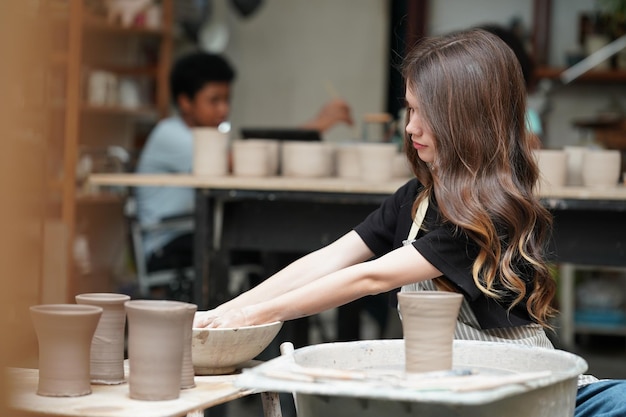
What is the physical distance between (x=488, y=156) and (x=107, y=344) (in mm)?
847

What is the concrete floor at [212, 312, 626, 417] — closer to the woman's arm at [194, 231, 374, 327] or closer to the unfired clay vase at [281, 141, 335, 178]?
the unfired clay vase at [281, 141, 335, 178]

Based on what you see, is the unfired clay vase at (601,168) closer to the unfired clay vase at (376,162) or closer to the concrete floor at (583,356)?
the unfired clay vase at (376,162)

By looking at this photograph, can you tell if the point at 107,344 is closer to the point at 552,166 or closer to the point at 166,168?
the point at 552,166

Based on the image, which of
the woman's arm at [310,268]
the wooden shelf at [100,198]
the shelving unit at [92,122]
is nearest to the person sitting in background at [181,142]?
the shelving unit at [92,122]

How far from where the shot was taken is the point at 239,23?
23.6 feet

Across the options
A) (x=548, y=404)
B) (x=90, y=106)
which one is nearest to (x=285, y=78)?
(x=90, y=106)

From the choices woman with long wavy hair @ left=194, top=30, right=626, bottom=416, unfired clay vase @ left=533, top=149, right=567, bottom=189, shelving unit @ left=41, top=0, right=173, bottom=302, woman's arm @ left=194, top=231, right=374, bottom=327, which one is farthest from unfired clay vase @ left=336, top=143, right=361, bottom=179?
woman with long wavy hair @ left=194, top=30, right=626, bottom=416

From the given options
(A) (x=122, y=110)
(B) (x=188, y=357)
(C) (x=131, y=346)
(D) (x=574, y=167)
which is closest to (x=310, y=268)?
(B) (x=188, y=357)


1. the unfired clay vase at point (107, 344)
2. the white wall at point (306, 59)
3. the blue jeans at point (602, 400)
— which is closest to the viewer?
the unfired clay vase at point (107, 344)

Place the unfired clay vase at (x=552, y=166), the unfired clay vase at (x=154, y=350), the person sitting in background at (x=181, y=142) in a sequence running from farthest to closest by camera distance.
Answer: the person sitting in background at (x=181, y=142) < the unfired clay vase at (x=552, y=166) < the unfired clay vase at (x=154, y=350)

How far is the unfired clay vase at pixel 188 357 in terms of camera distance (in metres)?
1.62

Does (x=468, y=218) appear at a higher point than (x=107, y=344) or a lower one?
higher

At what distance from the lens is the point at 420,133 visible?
2.11m

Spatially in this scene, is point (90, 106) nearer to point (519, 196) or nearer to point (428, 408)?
point (519, 196)
